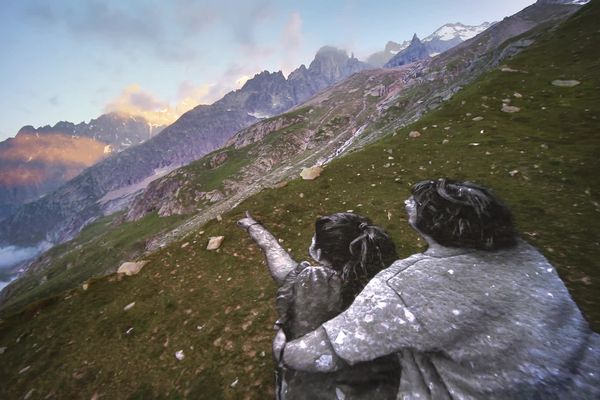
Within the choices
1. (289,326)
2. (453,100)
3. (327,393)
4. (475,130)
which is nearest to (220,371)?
(289,326)

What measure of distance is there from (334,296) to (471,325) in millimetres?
3677

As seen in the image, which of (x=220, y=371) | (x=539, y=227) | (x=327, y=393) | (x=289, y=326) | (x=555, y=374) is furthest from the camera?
(x=539, y=227)

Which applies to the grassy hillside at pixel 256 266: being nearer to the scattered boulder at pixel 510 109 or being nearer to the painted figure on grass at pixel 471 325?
the scattered boulder at pixel 510 109

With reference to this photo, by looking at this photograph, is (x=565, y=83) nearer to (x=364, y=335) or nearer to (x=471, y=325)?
(x=471, y=325)

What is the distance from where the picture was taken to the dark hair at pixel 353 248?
902 centimetres

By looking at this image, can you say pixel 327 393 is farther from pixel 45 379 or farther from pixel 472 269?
pixel 45 379

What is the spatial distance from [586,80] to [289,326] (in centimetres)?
3723

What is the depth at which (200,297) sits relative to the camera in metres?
13.5

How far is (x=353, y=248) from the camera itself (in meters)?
9.85

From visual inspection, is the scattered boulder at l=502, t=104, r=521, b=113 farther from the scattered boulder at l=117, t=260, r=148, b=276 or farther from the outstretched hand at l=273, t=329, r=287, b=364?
the scattered boulder at l=117, t=260, r=148, b=276

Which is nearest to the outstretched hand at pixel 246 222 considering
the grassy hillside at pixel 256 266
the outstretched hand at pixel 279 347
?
the grassy hillside at pixel 256 266

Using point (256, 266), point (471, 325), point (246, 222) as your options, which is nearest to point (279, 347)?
point (471, 325)

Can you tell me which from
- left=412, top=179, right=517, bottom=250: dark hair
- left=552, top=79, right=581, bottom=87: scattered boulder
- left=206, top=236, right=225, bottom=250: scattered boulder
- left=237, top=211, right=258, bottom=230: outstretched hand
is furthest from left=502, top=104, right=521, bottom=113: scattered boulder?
left=206, top=236, right=225, bottom=250: scattered boulder

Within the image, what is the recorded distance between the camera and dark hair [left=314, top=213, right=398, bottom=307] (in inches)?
355
